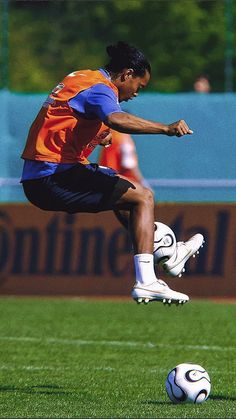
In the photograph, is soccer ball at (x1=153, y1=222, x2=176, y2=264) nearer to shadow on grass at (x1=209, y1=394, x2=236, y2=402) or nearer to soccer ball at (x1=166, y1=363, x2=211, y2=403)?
soccer ball at (x1=166, y1=363, x2=211, y2=403)

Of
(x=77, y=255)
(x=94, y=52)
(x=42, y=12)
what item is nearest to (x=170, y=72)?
(x=42, y=12)

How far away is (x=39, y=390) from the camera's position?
9.81 meters

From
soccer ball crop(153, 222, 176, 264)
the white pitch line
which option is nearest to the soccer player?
the white pitch line

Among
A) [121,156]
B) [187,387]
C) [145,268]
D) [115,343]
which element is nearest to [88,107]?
[145,268]

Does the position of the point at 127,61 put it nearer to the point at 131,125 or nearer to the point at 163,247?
the point at 131,125

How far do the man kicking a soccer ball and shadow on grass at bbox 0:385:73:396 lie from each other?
39.0 inches

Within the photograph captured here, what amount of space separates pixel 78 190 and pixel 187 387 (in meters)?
1.67

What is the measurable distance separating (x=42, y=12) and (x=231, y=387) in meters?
17.3

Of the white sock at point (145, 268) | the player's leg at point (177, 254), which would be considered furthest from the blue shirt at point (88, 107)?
the white sock at point (145, 268)

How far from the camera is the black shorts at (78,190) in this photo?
31.2 feet

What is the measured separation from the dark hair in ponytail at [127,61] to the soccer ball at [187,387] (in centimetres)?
225

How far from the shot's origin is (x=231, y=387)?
10.0 meters

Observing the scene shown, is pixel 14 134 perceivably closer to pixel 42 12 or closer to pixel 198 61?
pixel 198 61

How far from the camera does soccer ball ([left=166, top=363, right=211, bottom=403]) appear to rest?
9102 millimetres
